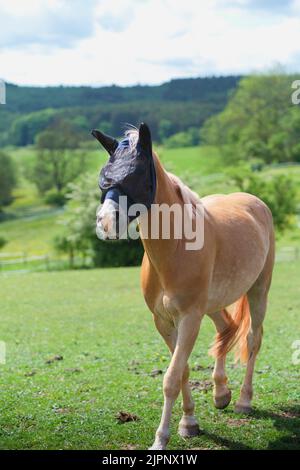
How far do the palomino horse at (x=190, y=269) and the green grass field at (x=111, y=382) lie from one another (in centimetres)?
51

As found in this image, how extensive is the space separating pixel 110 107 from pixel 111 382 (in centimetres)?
16014

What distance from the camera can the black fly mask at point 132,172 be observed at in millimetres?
5117

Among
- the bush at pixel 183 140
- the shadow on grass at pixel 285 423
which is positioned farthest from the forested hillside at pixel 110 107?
the shadow on grass at pixel 285 423

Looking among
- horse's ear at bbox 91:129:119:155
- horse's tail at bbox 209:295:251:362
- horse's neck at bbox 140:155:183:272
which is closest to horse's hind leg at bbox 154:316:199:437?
horse's neck at bbox 140:155:183:272

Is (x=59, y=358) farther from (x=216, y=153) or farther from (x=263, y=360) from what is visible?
(x=216, y=153)

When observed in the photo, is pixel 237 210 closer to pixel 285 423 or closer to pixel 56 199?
pixel 285 423

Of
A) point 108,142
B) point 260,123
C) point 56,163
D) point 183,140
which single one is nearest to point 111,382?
point 108,142

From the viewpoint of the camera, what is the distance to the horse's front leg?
5.49m

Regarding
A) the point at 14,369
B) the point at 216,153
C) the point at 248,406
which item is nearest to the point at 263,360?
the point at 248,406

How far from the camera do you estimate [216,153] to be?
310 feet

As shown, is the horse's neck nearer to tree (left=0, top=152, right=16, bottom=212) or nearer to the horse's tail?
the horse's tail

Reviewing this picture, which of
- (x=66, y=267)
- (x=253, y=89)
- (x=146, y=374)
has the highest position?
(x=253, y=89)
